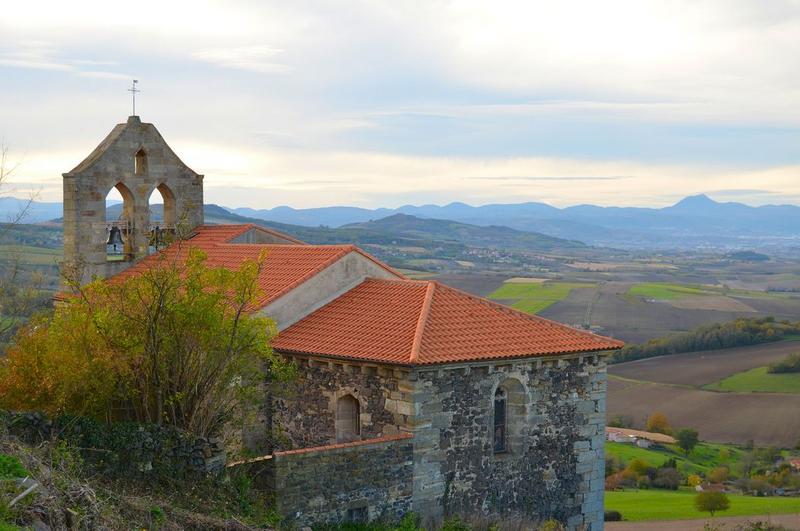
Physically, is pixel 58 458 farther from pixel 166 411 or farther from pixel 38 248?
pixel 38 248

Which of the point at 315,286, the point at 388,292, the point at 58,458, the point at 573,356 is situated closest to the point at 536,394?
the point at 573,356

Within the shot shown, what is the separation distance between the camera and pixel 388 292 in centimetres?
2081

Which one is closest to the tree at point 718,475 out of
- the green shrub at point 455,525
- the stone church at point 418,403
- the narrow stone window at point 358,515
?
the stone church at point 418,403

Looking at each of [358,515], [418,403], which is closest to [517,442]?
[418,403]

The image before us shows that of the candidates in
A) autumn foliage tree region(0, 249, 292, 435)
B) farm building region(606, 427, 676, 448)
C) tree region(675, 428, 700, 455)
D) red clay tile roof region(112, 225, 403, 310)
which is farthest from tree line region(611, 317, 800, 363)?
autumn foliage tree region(0, 249, 292, 435)

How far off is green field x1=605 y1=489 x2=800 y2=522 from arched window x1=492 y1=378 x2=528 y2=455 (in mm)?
15749

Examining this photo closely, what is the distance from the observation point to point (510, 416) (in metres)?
18.7

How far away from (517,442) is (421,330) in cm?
295

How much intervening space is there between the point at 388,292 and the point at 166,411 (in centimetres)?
671

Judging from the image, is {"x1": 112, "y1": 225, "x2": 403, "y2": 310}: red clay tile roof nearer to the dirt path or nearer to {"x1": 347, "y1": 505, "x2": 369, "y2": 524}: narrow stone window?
{"x1": 347, "y1": 505, "x2": 369, "y2": 524}: narrow stone window

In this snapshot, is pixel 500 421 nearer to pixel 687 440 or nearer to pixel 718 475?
pixel 718 475

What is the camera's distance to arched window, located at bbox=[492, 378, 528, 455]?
61.2 feet

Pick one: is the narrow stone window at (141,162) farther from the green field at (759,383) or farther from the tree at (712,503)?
the green field at (759,383)

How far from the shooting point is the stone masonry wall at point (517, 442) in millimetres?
17436
